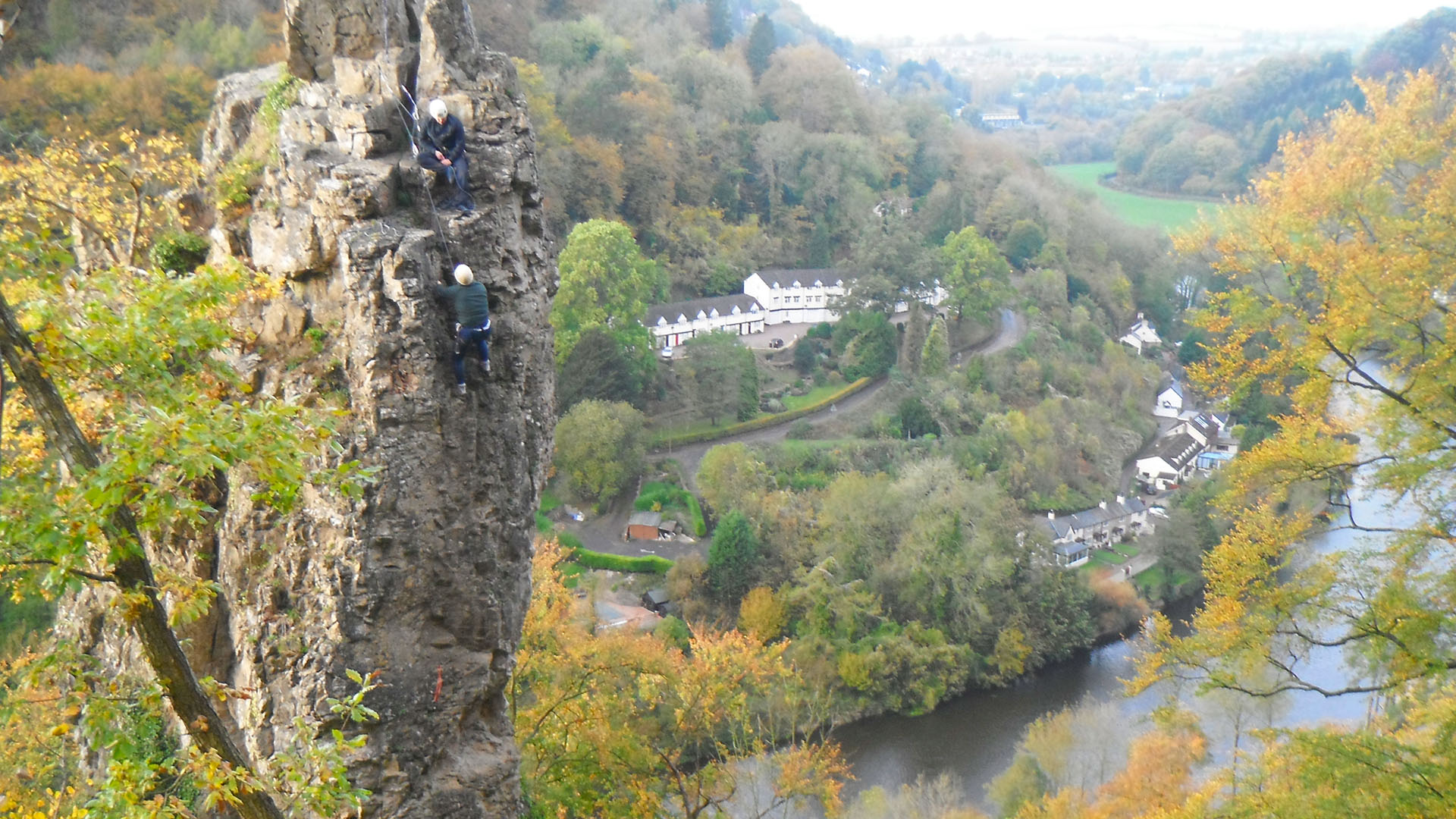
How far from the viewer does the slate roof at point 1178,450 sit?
37.9m

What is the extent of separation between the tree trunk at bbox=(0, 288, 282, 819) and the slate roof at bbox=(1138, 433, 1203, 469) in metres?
38.3

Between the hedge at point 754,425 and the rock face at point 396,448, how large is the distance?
25.3 metres

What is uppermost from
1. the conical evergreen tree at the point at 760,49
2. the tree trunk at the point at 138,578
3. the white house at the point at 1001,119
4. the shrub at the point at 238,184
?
the shrub at the point at 238,184

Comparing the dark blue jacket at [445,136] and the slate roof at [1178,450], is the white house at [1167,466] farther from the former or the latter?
the dark blue jacket at [445,136]

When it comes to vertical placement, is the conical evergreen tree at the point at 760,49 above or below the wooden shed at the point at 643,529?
above

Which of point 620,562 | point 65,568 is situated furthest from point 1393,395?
point 620,562

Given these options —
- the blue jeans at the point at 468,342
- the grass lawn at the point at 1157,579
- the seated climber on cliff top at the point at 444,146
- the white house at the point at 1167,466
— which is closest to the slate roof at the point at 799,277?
the white house at the point at 1167,466

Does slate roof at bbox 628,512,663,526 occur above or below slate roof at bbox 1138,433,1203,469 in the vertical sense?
above

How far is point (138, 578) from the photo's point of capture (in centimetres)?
425

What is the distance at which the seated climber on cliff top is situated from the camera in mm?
6590

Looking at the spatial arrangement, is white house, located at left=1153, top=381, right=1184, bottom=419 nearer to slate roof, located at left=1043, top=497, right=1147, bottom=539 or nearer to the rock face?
slate roof, located at left=1043, top=497, right=1147, bottom=539

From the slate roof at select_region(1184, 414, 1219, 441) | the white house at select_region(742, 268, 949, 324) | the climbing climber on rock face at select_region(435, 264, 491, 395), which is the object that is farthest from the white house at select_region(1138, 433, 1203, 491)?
the climbing climber on rock face at select_region(435, 264, 491, 395)

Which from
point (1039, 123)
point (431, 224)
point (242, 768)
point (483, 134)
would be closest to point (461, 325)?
point (431, 224)

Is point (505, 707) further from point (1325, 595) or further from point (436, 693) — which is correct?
point (1325, 595)
